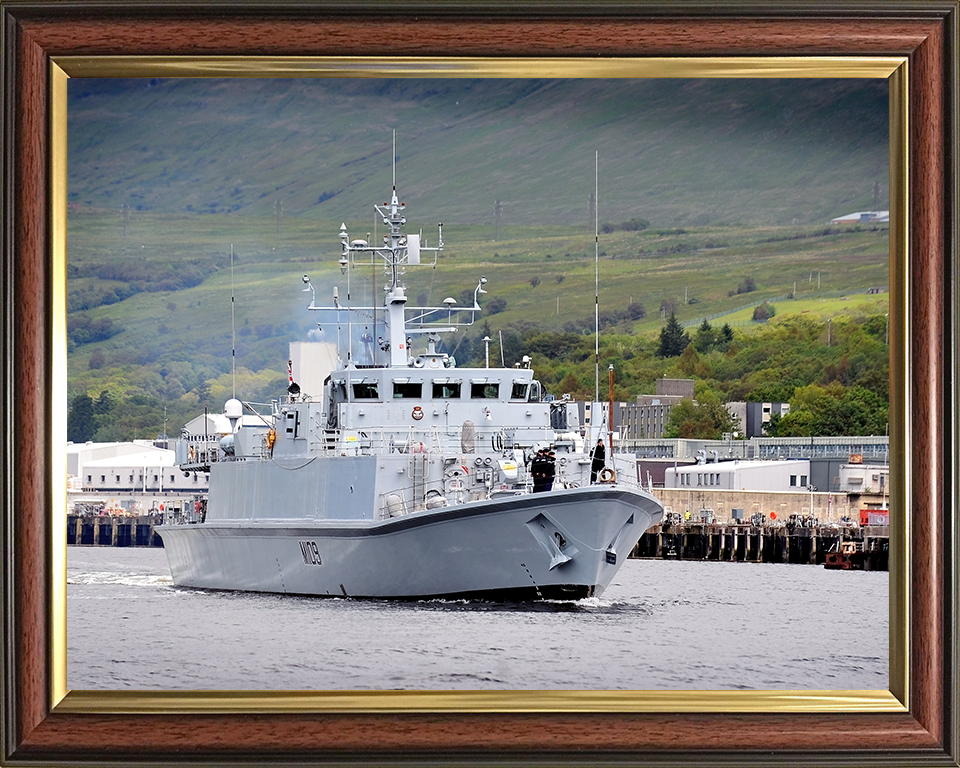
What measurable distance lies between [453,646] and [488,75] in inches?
233

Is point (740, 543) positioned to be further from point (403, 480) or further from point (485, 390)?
point (403, 480)

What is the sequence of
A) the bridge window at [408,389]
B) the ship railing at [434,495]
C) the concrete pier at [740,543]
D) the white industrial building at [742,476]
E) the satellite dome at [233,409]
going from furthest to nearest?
the concrete pier at [740,543], the white industrial building at [742,476], the bridge window at [408,389], the ship railing at [434,495], the satellite dome at [233,409]

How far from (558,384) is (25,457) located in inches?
539

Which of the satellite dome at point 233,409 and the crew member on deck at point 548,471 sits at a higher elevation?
the satellite dome at point 233,409

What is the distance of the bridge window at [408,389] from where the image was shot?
21375 millimetres

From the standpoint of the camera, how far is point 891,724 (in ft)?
22.9

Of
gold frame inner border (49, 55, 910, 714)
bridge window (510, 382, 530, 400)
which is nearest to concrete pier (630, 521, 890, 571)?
bridge window (510, 382, 530, 400)

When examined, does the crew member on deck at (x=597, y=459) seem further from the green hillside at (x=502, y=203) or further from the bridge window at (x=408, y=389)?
the green hillside at (x=502, y=203)

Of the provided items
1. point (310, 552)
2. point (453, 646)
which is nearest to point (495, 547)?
point (310, 552)

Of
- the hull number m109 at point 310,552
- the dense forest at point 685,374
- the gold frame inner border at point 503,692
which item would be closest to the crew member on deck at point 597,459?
the dense forest at point 685,374

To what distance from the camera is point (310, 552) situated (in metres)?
20.2

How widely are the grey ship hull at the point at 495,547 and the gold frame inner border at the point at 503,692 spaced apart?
10782 mm

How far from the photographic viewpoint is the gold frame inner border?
6895mm

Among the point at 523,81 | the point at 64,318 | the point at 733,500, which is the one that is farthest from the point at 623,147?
the point at 733,500
